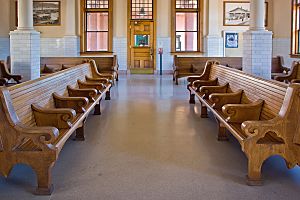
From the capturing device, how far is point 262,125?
12.2 ft

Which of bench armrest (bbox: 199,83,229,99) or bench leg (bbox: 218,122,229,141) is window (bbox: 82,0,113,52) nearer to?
bench armrest (bbox: 199,83,229,99)

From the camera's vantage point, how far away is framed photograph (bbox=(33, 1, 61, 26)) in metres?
16.4

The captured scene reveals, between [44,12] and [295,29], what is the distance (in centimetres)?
868

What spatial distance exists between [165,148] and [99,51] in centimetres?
1221

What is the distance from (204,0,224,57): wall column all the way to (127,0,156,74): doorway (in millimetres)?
1985

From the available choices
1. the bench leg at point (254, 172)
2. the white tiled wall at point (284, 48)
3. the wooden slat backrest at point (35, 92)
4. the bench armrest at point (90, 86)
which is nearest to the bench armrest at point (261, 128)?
the bench leg at point (254, 172)

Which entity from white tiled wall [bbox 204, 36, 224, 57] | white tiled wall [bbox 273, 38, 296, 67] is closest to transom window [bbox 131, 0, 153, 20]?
white tiled wall [bbox 204, 36, 224, 57]

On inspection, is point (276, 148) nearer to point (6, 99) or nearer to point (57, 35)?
point (6, 99)

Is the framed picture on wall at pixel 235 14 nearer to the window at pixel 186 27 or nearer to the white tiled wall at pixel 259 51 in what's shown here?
the window at pixel 186 27

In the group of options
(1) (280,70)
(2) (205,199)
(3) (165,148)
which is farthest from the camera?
(1) (280,70)

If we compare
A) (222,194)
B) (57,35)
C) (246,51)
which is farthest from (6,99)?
(57,35)

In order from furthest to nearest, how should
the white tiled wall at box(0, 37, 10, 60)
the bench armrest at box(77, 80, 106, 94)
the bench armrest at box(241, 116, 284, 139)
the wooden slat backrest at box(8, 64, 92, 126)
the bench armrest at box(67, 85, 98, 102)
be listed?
the white tiled wall at box(0, 37, 10, 60)
the bench armrest at box(77, 80, 106, 94)
the bench armrest at box(67, 85, 98, 102)
the wooden slat backrest at box(8, 64, 92, 126)
the bench armrest at box(241, 116, 284, 139)

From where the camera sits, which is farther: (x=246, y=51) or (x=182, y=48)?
(x=182, y=48)

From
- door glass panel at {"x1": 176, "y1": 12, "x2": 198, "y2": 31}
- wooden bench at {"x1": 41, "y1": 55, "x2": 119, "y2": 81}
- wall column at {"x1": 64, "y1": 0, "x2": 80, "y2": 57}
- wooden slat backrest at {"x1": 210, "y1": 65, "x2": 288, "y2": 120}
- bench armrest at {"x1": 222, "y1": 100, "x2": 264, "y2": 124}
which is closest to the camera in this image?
wooden slat backrest at {"x1": 210, "y1": 65, "x2": 288, "y2": 120}
